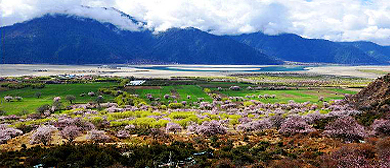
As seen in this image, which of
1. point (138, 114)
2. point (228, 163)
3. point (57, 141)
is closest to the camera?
point (228, 163)

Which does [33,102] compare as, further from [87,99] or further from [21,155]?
[21,155]

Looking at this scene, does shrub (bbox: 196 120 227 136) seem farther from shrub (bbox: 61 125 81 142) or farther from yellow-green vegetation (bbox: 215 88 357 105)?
yellow-green vegetation (bbox: 215 88 357 105)

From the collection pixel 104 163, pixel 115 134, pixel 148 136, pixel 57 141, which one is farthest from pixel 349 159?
pixel 57 141

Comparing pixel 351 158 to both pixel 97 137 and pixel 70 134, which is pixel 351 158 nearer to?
pixel 97 137

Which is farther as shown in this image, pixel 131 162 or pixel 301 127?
pixel 301 127

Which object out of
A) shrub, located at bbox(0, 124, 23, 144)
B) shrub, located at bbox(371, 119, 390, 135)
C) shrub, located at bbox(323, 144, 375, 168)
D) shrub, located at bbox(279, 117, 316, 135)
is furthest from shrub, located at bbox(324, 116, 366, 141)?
shrub, located at bbox(0, 124, 23, 144)

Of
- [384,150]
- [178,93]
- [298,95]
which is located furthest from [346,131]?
[178,93]

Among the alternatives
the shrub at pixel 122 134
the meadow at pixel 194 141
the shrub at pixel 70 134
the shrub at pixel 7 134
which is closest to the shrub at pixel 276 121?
the meadow at pixel 194 141

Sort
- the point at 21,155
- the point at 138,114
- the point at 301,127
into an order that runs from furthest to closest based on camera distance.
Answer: the point at 138,114 < the point at 301,127 < the point at 21,155
